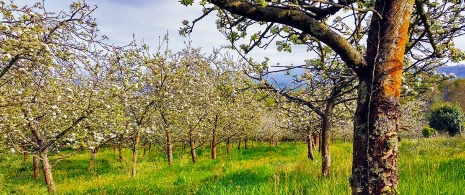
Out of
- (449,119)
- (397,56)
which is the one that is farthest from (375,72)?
(449,119)

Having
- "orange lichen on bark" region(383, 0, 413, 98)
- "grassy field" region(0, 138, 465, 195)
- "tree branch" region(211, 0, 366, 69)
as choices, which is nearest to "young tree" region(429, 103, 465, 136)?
"grassy field" region(0, 138, 465, 195)

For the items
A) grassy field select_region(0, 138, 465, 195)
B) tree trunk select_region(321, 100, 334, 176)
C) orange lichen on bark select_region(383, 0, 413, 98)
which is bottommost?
grassy field select_region(0, 138, 465, 195)

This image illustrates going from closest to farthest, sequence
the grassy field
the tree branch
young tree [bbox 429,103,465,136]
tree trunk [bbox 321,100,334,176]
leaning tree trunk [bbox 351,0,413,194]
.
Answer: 1. leaning tree trunk [bbox 351,0,413,194]
2. the tree branch
3. the grassy field
4. tree trunk [bbox 321,100,334,176]
5. young tree [bbox 429,103,465,136]

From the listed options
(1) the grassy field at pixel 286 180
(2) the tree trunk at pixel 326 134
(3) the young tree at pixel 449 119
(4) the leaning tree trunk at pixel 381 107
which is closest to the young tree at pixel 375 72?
(4) the leaning tree trunk at pixel 381 107

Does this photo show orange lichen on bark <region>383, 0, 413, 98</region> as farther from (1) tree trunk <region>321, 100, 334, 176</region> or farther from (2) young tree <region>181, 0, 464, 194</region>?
(1) tree trunk <region>321, 100, 334, 176</region>

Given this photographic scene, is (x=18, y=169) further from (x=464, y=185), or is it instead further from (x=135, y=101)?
(x=464, y=185)

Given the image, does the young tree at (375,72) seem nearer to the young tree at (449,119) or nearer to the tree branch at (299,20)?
Result: the tree branch at (299,20)

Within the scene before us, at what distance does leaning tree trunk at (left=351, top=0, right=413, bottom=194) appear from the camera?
2406mm

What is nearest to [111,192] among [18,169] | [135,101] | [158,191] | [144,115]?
[158,191]

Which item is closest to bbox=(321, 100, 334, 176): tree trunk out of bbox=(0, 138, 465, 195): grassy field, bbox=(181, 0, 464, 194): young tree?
bbox=(0, 138, 465, 195): grassy field

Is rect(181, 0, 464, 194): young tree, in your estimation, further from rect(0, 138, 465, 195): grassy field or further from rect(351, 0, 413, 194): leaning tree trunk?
rect(0, 138, 465, 195): grassy field

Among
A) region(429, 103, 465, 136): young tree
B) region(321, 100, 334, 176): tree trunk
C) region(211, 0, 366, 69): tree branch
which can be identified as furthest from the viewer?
region(429, 103, 465, 136): young tree

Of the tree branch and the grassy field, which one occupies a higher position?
the tree branch

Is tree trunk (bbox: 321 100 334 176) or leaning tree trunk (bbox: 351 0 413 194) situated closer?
leaning tree trunk (bbox: 351 0 413 194)
